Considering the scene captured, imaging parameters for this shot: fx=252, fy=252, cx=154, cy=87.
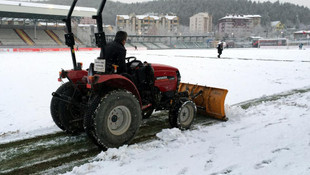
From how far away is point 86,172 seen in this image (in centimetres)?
311

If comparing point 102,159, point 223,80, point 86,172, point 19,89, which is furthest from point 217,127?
point 19,89

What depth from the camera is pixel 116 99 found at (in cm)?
349

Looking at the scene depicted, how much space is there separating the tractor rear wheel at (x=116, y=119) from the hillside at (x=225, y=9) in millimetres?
153742

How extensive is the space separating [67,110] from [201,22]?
15046 centimetres

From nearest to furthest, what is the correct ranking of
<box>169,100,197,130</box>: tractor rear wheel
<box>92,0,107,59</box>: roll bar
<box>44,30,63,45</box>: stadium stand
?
1. <box>92,0,107,59</box>: roll bar
2. <box>169,100,197,130</box>: tractor rear wheel
3. <box>44,30,63,45</box>: stadium stand

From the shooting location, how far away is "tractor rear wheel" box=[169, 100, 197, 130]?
4.51m

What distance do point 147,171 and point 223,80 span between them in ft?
27.5

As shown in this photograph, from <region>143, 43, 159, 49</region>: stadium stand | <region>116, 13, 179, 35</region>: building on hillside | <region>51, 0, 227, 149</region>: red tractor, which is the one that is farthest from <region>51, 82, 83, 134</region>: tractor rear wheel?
<region>116, 13, 179, 35</region>: building on hillside

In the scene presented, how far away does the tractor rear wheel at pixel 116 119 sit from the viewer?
11.1 feet

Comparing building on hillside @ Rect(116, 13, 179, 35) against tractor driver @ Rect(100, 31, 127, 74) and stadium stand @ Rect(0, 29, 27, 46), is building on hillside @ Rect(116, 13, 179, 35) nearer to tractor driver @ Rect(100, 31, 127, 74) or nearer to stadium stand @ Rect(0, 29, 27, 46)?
stadium stand @ Rect(0, 29, 27, 46)

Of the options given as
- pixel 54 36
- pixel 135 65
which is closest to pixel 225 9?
pixel 54 36

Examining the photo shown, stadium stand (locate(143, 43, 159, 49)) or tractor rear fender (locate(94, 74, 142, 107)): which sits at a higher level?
stadium stand (locate(143, 43, 159, 49))

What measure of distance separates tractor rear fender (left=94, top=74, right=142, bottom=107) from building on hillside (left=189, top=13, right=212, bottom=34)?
484 ft

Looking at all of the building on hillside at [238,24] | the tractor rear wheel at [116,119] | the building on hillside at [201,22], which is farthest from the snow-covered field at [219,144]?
the building on hillside at [201,22]
